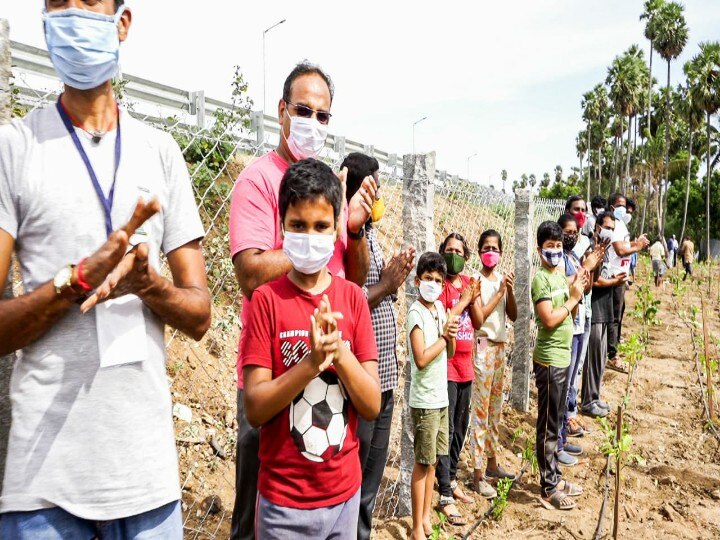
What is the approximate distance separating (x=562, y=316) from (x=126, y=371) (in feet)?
11.3

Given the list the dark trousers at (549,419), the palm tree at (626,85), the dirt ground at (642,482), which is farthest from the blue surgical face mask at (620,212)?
the palm tree at (626,85)

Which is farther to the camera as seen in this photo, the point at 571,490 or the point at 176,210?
the point at 571,490

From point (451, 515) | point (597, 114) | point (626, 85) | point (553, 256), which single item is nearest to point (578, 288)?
point (553, 256)

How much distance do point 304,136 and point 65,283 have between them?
1.29 meters

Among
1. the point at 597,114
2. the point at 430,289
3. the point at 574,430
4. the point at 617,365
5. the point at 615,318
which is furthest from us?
the point at 597,114

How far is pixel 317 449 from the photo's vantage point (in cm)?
179

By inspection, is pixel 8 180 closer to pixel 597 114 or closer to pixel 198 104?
pixel 198 104

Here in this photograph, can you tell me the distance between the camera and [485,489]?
4281 millimetres

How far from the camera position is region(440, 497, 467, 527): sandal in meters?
3.76

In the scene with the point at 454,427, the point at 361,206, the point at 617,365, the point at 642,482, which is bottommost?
the point at 642,482

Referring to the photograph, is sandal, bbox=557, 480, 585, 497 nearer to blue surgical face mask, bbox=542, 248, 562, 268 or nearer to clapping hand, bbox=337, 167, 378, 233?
blue surgical face mask, bbox=542, 248, 562, 268

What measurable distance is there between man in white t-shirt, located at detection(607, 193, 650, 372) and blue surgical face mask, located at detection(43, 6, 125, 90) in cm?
603

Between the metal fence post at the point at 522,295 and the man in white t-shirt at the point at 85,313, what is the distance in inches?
193

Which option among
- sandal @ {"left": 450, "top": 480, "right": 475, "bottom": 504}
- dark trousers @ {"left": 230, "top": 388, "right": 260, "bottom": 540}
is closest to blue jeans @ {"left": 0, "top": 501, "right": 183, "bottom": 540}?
dark trousers @ {"left": 230, "top": 388, "right": 260, "bottom": 540}
